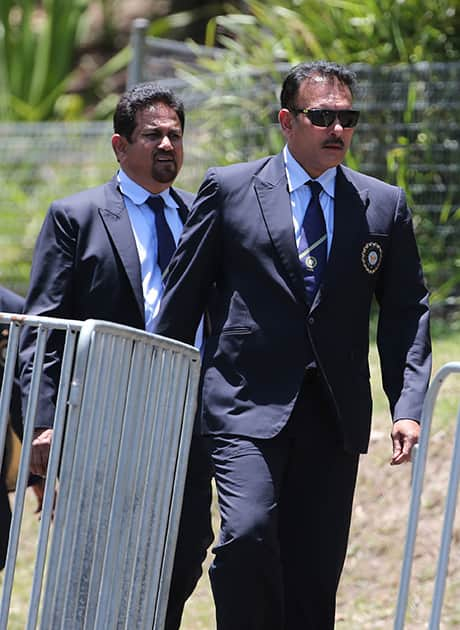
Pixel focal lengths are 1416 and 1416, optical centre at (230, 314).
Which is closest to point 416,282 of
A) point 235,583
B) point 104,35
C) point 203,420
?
point 203,420

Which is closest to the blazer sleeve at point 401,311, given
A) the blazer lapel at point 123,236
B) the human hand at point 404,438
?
the human hand at point 404,438

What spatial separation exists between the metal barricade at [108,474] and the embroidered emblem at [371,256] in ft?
2.21

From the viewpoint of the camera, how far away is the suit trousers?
421 centimetres

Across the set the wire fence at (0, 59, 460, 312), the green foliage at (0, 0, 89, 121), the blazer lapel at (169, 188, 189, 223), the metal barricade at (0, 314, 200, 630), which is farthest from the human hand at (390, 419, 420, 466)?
the green foliage at (0, 0, 89, 121)

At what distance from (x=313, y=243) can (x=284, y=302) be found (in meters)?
0.23

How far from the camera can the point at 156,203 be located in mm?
5066

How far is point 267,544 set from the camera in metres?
4.21

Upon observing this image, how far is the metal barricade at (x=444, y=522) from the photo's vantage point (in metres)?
3.67

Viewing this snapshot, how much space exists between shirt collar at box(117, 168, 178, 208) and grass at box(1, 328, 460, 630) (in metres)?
2.02

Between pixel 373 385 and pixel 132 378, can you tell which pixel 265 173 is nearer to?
pixel 132 378

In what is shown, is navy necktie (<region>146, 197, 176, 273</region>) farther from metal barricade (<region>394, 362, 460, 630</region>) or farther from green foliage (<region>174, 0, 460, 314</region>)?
green foliage (<region>174, 0, 460, 314</region>)

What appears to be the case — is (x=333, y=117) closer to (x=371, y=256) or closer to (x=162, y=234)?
(x=371, y=256)

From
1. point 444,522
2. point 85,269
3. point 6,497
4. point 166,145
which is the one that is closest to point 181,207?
point 166,145

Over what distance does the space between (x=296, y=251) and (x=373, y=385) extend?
3.35m
